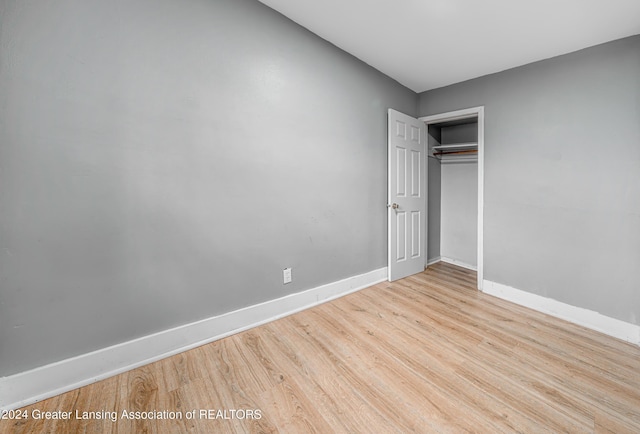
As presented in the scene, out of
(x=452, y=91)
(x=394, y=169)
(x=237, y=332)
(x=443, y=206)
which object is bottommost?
(x=237, y=332)

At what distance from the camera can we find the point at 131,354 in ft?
5.09

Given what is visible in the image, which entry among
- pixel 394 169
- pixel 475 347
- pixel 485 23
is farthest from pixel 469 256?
pixel 485 23

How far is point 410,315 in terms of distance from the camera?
7.55 ft

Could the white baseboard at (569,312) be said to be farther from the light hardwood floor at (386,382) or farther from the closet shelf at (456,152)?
the closet shelf at (456,152)

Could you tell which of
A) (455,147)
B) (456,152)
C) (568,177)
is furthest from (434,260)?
(568,177)

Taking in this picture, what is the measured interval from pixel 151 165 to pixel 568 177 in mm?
3627

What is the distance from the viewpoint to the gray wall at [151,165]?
1277mm

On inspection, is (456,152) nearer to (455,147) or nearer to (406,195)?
(455,147)

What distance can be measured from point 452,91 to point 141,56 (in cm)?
337

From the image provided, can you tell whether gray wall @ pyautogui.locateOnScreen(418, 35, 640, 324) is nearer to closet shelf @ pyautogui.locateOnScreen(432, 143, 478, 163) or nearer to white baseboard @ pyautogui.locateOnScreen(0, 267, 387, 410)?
closet shelf @ pyautogui.locateOnScreen(432, 143, 478, 163)

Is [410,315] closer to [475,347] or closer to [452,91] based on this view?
[475,347]

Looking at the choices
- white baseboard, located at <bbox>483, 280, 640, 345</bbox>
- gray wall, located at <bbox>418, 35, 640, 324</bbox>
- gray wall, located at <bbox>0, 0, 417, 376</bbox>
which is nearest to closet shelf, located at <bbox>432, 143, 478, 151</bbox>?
gray wall, located at <bbox>418, 35, 640, 324</bbox>

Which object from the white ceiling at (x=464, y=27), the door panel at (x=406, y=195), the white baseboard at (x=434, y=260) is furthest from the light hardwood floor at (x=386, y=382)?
the white ceiling at (x=464, y=27)

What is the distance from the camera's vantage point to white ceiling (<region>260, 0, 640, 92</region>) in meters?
1.82
